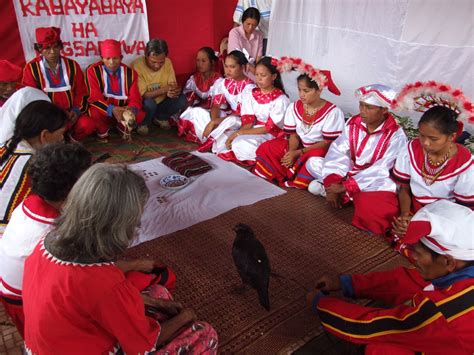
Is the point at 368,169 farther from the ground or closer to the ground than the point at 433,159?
closer to the ground

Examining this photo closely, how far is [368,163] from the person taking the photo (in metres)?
3.04

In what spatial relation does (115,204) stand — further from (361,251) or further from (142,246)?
(361,251)

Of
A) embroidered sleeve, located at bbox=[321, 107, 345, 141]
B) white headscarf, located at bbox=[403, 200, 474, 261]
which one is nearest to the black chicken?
white headscarf, located at bbox=[403, 200, 474, 261]

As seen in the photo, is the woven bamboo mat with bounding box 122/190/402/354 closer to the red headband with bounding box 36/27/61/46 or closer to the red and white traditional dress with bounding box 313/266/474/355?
the red and white traditional dress with bounding box 313/266/474/355

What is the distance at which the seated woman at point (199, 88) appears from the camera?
4.68 metres

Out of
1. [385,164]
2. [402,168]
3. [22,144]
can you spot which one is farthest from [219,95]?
[22,144]

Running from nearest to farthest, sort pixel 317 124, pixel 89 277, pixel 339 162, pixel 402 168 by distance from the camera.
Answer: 1. pixel 89 277
2. pixel 402 168
3. pixel 339 162
4. pixel 317 124

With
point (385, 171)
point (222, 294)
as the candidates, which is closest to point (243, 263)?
point (222, 294)

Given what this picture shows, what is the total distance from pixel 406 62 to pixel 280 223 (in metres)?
2.80

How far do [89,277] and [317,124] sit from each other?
9.06 ft

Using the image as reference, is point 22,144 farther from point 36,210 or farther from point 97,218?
point 97,218

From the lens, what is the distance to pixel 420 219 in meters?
1.36

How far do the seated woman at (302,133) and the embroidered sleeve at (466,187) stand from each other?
122 centimetres

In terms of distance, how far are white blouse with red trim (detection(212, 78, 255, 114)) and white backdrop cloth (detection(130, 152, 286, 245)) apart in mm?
892
